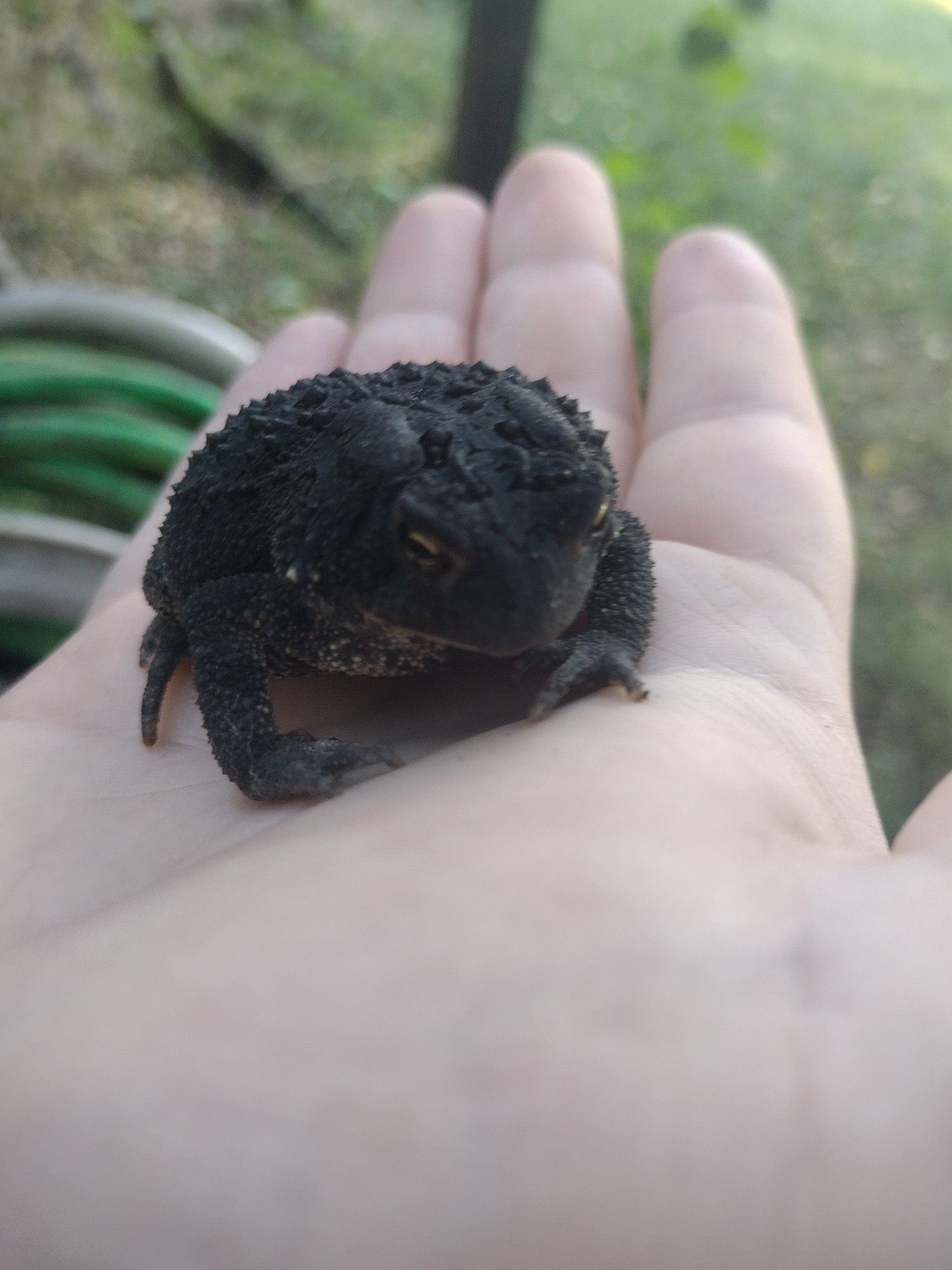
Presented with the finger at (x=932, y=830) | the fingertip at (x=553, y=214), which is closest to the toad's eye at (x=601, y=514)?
the finger at (x=932, y=830)

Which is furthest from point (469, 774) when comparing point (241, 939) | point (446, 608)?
point (241, 939)

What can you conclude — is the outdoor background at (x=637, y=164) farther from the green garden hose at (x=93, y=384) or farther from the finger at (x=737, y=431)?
the green garden hose at (x=93, y=384)

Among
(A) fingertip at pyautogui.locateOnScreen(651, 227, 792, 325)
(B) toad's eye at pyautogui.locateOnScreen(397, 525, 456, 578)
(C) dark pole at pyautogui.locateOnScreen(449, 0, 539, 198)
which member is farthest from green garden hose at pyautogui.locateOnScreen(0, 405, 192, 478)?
(B) toad's eye at pyautogui.locateOnScreen(397, 525, 456, 578)

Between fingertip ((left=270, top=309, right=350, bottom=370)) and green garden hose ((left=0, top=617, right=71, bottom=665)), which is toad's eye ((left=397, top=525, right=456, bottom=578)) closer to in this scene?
fingertip ((left=270, top=309, right=350, bottom=370))

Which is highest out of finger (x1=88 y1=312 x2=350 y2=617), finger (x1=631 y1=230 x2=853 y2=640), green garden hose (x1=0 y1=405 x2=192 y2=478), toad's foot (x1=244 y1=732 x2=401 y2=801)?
finger (x1=631 y1=230 x2=853 y2=640)

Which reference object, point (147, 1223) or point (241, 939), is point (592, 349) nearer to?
point (241, 939)

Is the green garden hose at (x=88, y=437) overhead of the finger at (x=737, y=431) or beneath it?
beneath
